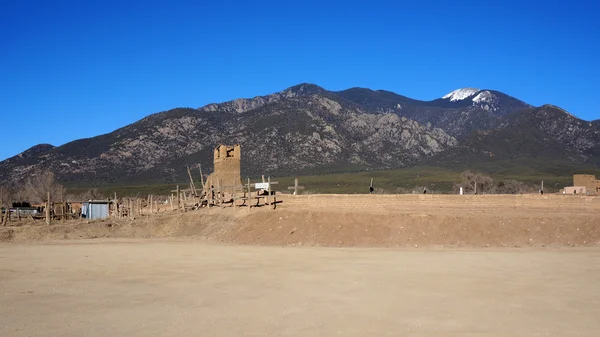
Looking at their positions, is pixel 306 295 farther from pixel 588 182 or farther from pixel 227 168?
pixel 588 182

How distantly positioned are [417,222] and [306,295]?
40.2ft

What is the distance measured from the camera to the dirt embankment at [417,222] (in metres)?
22.5

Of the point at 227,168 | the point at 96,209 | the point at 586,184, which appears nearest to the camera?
the point at 227,168

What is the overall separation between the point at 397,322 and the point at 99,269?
9807mm

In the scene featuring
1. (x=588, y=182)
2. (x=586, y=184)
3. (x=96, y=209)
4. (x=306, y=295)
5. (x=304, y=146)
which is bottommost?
(x=306, y=295)

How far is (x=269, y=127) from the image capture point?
110 m

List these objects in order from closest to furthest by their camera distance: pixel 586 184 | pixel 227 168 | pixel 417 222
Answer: pixel 417 222
pixel 227 168
pixel 586 184

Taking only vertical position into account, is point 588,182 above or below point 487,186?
above

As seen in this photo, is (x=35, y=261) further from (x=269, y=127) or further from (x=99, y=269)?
(x=269, y=127)

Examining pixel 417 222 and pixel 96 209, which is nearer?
pixel 417 222

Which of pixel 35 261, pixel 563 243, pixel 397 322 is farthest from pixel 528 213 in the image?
pixel 35 261

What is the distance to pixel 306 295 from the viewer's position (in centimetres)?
1255

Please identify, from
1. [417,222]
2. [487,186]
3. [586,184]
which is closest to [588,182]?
[586,184]

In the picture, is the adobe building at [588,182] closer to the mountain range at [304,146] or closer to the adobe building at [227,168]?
the adobe building at [227,168]
